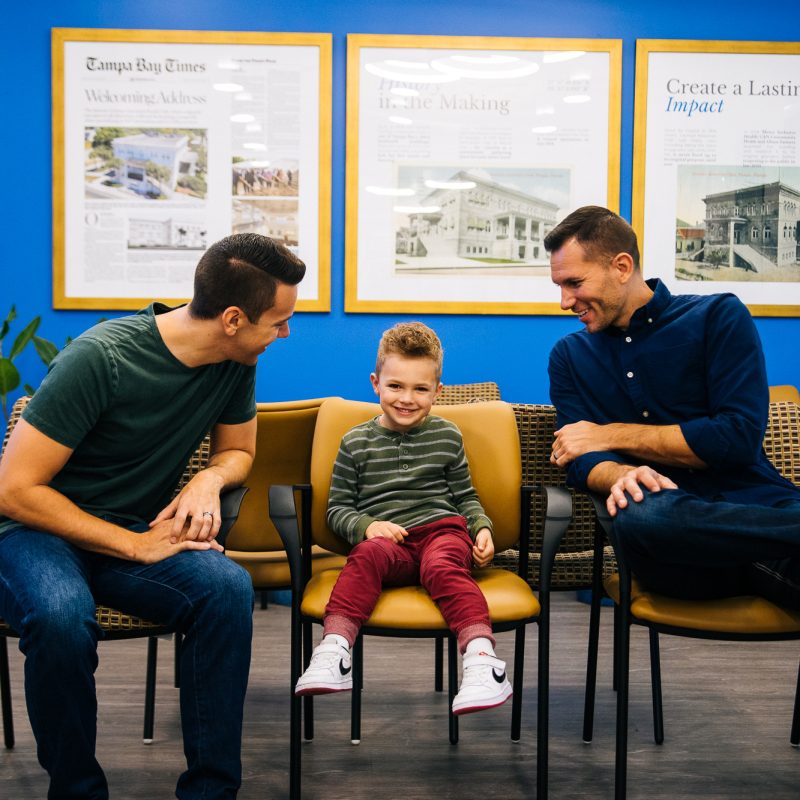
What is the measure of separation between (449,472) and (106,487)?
81cm

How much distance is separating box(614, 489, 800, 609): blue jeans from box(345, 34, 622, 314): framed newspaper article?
7.63 feet

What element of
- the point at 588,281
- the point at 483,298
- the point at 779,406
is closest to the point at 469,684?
the point at 588,281

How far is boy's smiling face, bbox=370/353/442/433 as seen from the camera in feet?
6.91

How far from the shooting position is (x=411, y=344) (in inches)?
83.2

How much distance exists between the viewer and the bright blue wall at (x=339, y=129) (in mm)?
3947

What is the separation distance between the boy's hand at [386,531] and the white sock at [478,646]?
1.10ft

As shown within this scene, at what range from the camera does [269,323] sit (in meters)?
1.86

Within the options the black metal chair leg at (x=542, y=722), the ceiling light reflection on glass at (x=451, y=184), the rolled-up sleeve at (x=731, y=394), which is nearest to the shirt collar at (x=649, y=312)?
the rolled-up sleeve at (x=731, y=394)

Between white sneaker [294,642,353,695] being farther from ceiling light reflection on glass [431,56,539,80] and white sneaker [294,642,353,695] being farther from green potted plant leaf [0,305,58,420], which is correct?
ceiling light reflection on glass [431,56,539,80]

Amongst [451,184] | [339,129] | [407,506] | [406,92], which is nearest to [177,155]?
[339,129]

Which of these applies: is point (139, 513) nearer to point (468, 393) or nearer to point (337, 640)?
point (337, 640)

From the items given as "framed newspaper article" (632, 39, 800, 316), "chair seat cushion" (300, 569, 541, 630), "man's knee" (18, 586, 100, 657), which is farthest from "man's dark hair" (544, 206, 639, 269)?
"framed newspaper article" (632, 39, 800, 316)

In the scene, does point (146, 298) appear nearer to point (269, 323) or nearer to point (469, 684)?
point (269, 323)

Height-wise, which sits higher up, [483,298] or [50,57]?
[50,57]
